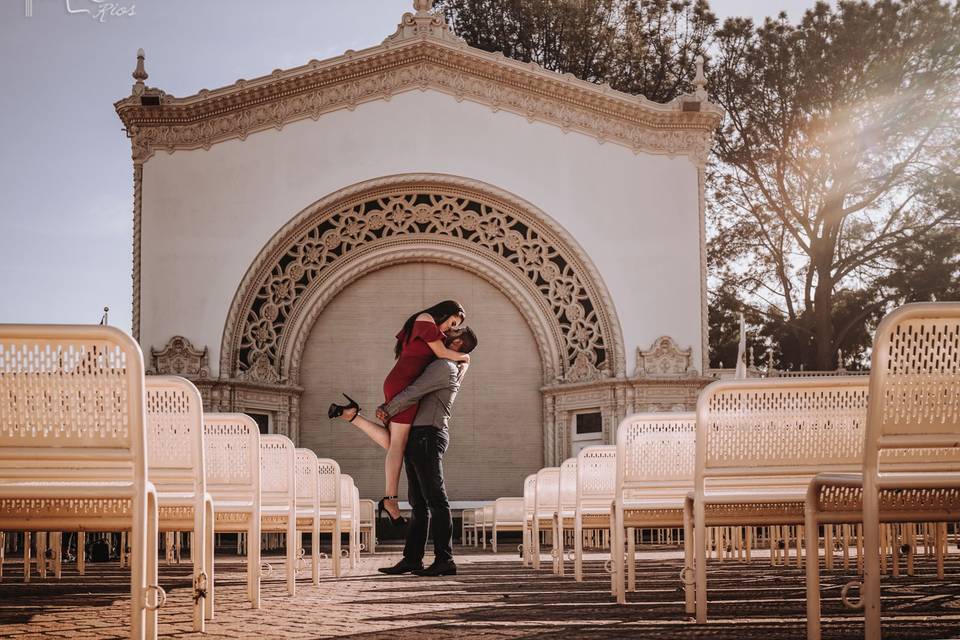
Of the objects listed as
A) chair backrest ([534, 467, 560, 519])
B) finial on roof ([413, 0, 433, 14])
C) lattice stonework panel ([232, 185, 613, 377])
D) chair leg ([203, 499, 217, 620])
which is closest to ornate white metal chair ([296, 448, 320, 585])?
chair backrest ([534, 467, 560, 519])

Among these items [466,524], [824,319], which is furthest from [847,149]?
[466,524]

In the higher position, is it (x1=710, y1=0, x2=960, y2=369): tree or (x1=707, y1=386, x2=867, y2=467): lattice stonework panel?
(x1=710, y1=0, x2=960, y2=369): tree

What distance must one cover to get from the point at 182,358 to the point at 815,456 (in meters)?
15.4

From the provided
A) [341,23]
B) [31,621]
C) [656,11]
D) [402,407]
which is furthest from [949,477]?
[656,11]

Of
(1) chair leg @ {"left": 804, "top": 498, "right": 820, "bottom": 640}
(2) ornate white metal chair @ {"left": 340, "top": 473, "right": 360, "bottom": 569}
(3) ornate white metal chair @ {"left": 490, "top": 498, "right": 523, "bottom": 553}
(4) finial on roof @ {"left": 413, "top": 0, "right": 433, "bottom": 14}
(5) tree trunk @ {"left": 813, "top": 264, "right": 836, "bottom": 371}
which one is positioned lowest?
(3) ornate white metal chair @ {"left": 490, "top": 498, "right": 523, "bottom": 553}

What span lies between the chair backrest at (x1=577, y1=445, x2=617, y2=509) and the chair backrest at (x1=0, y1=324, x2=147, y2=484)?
444 cm

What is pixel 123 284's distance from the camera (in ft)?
64.1

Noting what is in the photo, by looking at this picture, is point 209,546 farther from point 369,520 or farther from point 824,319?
point 824,319

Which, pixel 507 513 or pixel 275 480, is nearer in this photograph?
pixel 275 480

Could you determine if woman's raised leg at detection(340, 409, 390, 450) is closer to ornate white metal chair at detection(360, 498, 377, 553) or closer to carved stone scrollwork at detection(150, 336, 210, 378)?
ornate white metal chair at detection(360, 498, 377, 553)

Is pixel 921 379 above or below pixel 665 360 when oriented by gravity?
below

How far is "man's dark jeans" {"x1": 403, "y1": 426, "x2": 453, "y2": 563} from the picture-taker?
6383 millimetres

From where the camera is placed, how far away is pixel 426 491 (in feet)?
21.1

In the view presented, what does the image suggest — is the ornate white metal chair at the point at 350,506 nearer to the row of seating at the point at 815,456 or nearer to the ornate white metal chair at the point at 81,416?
the row of seating at the point at 815,456
